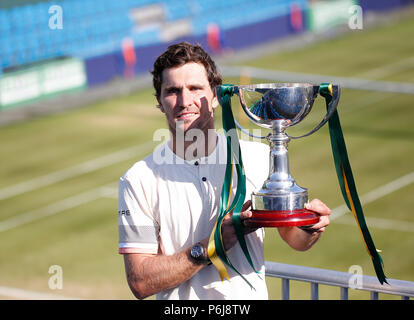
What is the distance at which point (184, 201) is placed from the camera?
381cm

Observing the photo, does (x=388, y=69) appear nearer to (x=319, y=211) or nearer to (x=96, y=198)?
(x=96, y=198)

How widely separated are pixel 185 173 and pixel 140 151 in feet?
44.2

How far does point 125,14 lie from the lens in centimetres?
2714

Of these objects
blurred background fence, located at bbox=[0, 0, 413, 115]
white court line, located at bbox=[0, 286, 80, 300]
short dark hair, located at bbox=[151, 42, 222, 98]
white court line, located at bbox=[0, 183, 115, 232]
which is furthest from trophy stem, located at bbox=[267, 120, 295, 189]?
blurred background fence, located at bbox=[0, 0, 413, 115]

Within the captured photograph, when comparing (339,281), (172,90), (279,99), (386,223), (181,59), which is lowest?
(339,281)

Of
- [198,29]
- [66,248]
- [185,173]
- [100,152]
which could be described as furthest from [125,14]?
[185,173]

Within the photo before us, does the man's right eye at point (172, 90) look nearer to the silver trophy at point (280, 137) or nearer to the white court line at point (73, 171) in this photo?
the silver trophy at point (280, 137)

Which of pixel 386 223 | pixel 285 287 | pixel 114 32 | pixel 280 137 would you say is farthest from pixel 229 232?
pixel 114 32

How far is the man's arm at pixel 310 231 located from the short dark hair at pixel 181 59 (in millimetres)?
776

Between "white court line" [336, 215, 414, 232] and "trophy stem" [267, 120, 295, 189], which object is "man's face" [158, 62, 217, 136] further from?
"white court line" [336, 215, 414, 232]

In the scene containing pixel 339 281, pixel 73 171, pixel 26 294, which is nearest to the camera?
pixel 339 281

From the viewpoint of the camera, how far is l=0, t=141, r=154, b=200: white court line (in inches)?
596

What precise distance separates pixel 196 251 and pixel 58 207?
35.4 ft
